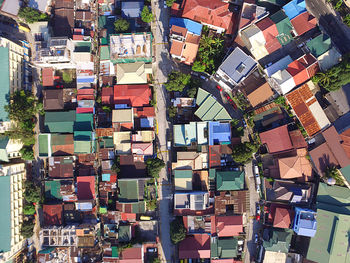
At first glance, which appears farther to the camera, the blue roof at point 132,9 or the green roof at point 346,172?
A: the blue roof at point 132,9

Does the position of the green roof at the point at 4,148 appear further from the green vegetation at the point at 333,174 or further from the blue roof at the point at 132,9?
the green vegetation at the point at 333,174

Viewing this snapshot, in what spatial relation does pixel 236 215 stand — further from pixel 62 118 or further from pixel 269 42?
pixel 62 118

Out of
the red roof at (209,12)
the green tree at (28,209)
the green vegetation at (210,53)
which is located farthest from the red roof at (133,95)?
the green tree at (28,209)

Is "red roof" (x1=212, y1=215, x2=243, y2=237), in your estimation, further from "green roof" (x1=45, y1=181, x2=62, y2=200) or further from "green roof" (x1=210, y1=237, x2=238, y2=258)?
"green roof" (x1=45, y1=181, x2=62, y2=200)

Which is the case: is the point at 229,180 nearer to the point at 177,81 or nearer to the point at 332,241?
the point at 177,81

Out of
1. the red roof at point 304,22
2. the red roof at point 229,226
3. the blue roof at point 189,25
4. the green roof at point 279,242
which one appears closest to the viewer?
the red roof at point 304,22

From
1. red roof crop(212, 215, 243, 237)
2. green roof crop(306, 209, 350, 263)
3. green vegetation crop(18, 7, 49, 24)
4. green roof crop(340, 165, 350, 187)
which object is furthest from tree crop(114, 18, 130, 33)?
green roof crop(306, 209, 350, 263)

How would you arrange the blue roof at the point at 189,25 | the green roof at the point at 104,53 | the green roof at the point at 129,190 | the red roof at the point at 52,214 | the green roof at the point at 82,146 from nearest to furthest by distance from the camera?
the blue roof at the point at 189,25, the green roof at the point at 129,190, the green roof at the point at 82,146, the red roof at the point at 52,214, the green roof at the point at 104,53

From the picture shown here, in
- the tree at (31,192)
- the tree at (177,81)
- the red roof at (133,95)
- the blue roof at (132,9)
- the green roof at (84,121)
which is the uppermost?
the blue roof at (132,9)
